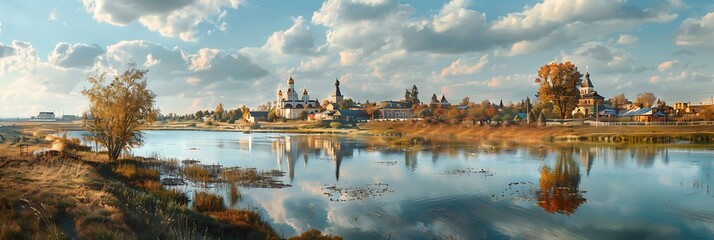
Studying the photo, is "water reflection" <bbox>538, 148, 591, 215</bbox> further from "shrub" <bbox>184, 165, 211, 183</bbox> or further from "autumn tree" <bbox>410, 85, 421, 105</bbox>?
"autumn tree" <bbox>410, 85, 421, 105</bbox>

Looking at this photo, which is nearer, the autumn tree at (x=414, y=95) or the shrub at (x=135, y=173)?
the shrub at (x=135, y=173)

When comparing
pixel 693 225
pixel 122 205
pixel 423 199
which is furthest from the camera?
pixel 423 199

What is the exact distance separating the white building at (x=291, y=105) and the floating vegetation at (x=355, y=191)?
6187 inches

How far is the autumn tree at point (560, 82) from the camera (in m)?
82.4

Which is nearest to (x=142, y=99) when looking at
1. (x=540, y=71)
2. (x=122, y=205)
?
(x=122, y=205)

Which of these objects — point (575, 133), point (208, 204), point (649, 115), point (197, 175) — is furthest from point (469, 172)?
point (649, 115)

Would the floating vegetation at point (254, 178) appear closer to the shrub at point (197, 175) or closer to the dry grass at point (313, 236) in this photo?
the shrub at point (197, 175)

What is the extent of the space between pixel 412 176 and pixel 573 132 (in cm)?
4941

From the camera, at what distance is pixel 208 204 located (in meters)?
19.2

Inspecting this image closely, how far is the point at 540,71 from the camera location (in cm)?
8450

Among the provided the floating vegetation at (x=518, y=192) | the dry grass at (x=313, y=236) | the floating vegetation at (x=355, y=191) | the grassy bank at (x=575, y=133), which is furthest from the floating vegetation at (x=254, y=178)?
the grassy bank at (x=575, y=133)

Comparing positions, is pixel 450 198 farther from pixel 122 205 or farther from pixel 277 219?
pixel 122 205

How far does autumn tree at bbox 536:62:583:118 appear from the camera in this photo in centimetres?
8244

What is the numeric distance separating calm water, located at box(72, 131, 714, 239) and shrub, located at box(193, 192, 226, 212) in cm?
150
